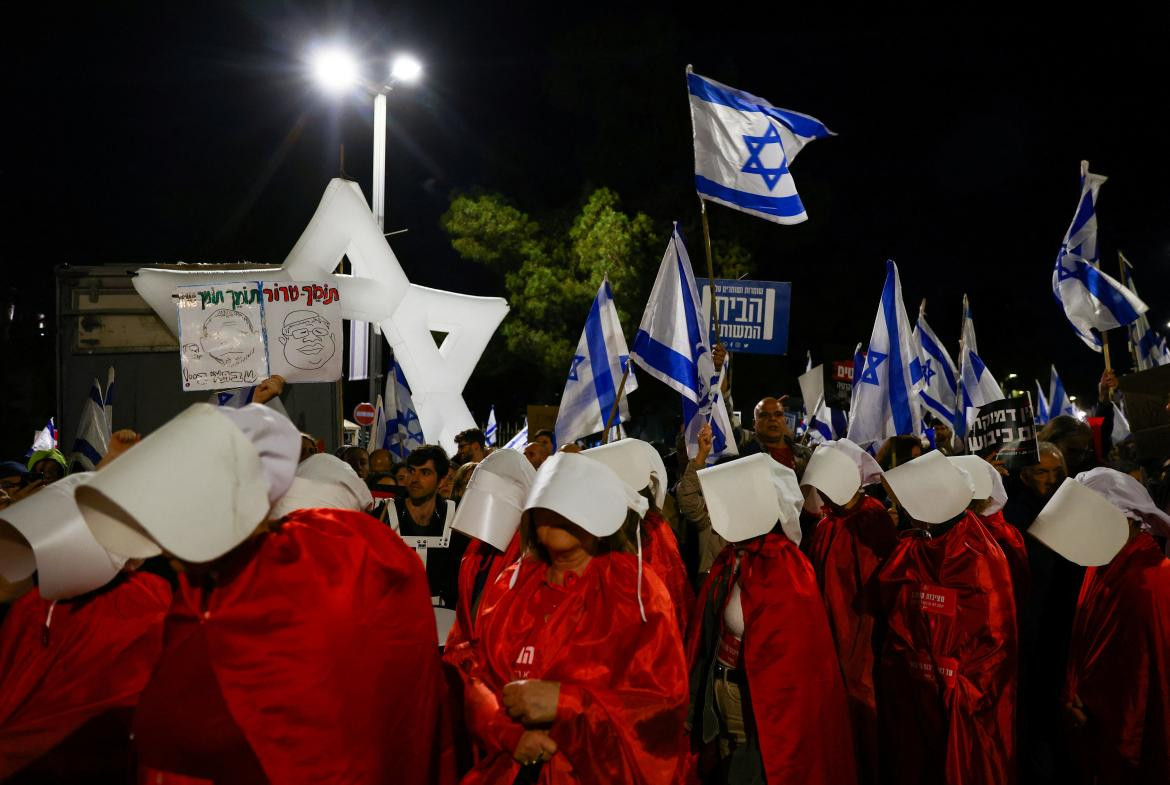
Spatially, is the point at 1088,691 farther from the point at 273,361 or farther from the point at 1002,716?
the point at 273,361


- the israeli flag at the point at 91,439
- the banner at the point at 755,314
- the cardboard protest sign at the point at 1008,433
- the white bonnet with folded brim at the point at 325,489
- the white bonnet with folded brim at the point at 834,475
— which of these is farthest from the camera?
the banner at the point at 755,314

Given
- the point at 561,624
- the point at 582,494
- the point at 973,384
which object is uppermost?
the point at 973,384

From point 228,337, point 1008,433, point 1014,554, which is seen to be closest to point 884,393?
point 1008,433

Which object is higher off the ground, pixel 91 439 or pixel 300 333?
pixel 300 333

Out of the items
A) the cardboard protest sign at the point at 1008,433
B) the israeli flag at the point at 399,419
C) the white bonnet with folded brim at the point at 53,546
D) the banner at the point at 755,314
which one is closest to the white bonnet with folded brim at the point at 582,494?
the white bonnet with folded brim at the point at 53,546

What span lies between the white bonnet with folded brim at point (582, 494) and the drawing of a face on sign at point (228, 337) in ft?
13.8

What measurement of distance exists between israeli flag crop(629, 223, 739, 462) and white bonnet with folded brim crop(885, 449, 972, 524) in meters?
2.55

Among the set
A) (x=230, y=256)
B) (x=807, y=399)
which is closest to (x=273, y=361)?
(x=807, y=399)

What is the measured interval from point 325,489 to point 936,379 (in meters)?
10.2

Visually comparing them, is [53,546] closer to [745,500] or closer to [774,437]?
[745,500]

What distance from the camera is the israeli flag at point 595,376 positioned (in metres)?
8.00

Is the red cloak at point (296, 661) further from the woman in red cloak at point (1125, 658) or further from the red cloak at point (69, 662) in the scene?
the woman in red cloak at point (1125, 658)

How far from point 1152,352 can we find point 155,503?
12989 millimetres

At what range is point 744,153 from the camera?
7.39 metres
